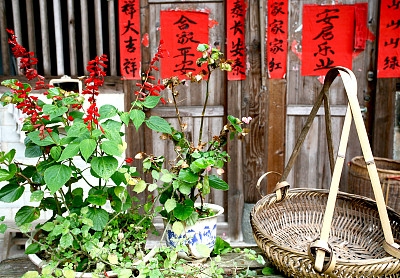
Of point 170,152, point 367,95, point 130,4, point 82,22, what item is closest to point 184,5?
point 130,4

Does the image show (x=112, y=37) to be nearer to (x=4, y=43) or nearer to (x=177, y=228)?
(x=4, y=43)

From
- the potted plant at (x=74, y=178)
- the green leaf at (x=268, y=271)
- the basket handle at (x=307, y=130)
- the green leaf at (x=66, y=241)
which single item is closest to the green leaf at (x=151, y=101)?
the potted plant at (x=74, y=178)

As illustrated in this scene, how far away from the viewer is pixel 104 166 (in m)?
1.25

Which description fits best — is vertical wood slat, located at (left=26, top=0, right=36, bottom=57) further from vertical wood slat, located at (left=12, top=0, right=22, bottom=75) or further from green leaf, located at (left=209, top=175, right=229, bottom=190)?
green leaf, located at (left=209, top=175, right=229, bottom=190)

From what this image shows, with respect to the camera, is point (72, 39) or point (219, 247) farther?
point (72, 39)

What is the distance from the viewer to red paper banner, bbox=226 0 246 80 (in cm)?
332

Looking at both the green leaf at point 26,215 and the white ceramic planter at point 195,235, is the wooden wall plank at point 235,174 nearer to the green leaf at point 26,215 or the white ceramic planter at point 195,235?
the white ceramic planter at point 195,235

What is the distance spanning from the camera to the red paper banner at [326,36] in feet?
11.1

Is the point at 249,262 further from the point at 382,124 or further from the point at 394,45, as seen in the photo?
the point at 394,45

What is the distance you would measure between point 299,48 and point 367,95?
0.89m

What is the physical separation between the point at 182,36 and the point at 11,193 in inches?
98.2

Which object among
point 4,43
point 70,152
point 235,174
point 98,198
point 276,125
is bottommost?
point 235,174

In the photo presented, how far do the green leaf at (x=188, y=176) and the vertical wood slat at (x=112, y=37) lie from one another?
234 centimetres

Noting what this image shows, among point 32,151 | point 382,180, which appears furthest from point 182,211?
point 382,180
